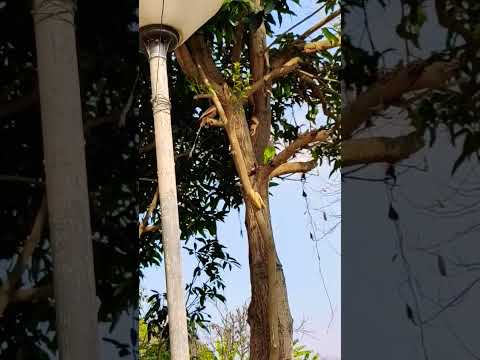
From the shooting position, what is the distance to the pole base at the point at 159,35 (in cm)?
222

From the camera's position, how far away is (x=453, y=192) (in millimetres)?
860

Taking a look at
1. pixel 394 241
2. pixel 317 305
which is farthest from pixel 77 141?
pixel 317 305

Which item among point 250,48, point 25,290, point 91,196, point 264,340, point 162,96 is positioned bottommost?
point 264,340

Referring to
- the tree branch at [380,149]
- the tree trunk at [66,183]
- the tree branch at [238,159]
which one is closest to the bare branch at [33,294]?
the tree trunk at [66,183]

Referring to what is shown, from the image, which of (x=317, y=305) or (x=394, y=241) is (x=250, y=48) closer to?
(x=317, y=305)

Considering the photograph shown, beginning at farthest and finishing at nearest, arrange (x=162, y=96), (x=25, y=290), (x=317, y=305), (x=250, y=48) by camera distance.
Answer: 1. (x=250, y=48)
2. (x=317, y=305)
3. (x=162, y=96)
4. (x=25, y=290)

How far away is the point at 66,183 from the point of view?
107 cm

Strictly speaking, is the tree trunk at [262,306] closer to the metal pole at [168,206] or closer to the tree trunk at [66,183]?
the metal pole at [168,206]

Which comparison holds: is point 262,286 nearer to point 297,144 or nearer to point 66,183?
point 297,144

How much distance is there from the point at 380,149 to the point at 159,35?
1486mm

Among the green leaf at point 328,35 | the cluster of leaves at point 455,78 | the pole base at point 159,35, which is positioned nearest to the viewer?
the cluster of leaves at point 455,78

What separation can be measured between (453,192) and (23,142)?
26.8 inches

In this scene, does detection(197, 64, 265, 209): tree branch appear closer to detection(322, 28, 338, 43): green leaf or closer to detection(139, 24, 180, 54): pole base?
detection(322, 28, 338, 43): green leaf

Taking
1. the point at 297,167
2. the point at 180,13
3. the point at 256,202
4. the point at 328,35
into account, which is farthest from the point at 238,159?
the point at 180,13
